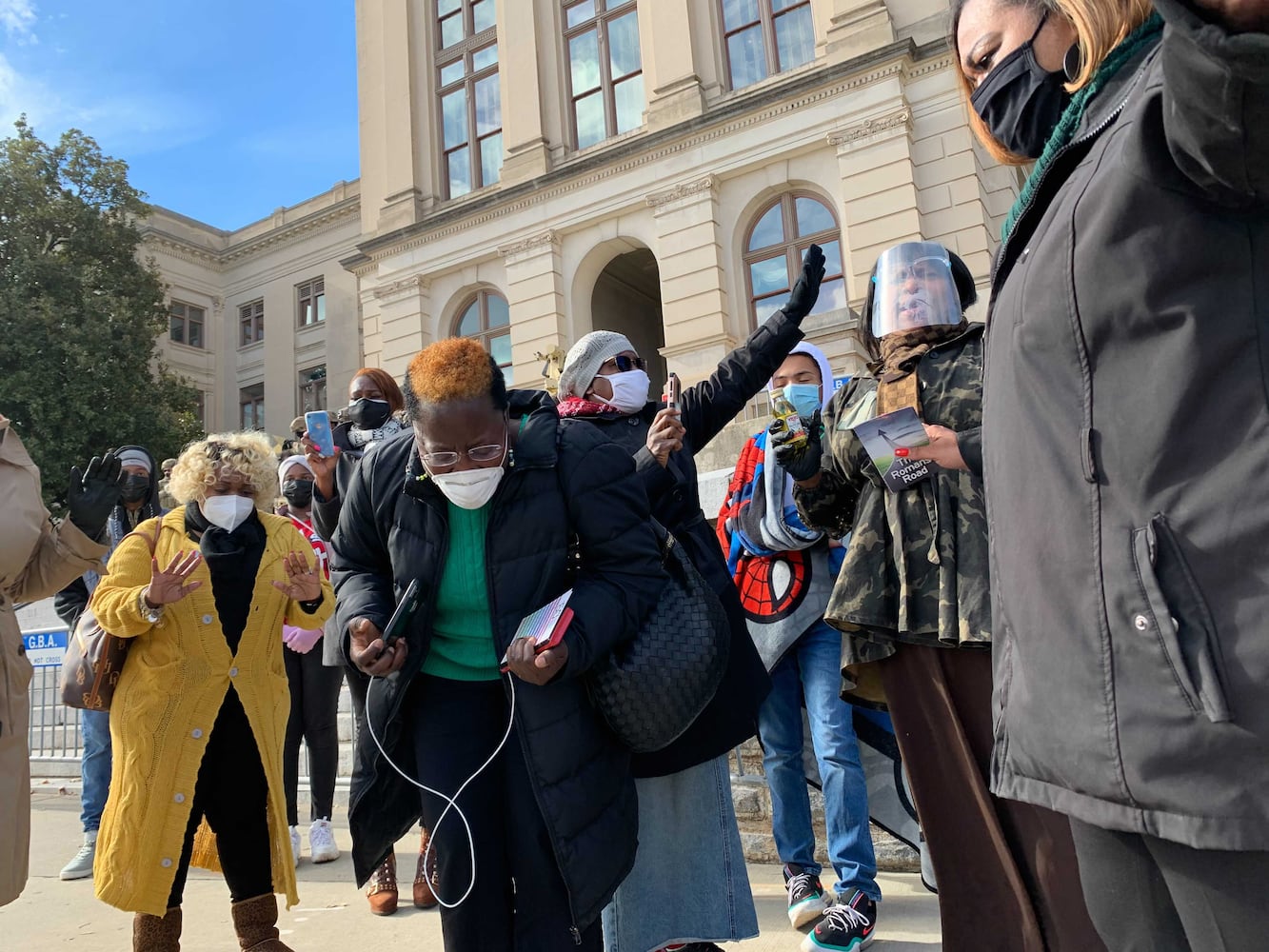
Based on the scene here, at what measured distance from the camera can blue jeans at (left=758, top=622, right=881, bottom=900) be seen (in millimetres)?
3256

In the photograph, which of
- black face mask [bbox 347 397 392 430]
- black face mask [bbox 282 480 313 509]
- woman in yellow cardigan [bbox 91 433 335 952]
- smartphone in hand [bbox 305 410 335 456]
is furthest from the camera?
black face mask [bbox 282 480 313 509]

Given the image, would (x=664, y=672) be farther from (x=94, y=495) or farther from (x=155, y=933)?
(x=94, y=495)

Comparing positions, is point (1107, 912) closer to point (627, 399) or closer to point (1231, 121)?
point (1231, 121)

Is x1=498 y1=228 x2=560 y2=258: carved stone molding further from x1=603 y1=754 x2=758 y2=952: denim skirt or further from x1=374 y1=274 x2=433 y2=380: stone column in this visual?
x1=603 y1=754 x2=758 y2=952: denim skirt

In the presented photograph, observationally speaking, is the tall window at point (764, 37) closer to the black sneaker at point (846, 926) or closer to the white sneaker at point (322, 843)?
the white sneaker at point (322, 843)

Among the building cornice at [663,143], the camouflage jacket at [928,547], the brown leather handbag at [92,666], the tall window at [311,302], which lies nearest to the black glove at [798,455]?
the camouflage jacket at [928,547]

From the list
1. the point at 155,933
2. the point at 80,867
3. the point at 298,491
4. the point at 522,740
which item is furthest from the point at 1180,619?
the point at 80,867

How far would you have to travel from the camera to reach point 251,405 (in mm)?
35719

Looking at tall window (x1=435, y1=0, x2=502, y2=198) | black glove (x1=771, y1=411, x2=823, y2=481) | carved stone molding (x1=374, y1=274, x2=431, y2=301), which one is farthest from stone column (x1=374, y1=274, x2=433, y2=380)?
black glove (x1=771, y1=411, x2=823, y2=481)

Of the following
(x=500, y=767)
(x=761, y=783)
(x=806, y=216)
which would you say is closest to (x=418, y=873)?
(x=761, y=783)

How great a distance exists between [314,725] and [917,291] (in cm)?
408

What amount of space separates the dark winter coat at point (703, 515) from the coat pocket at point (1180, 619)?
192cm

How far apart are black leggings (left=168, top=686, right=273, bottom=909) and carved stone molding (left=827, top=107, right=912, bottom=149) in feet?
52.6

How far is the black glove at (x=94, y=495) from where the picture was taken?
11.1 feet
